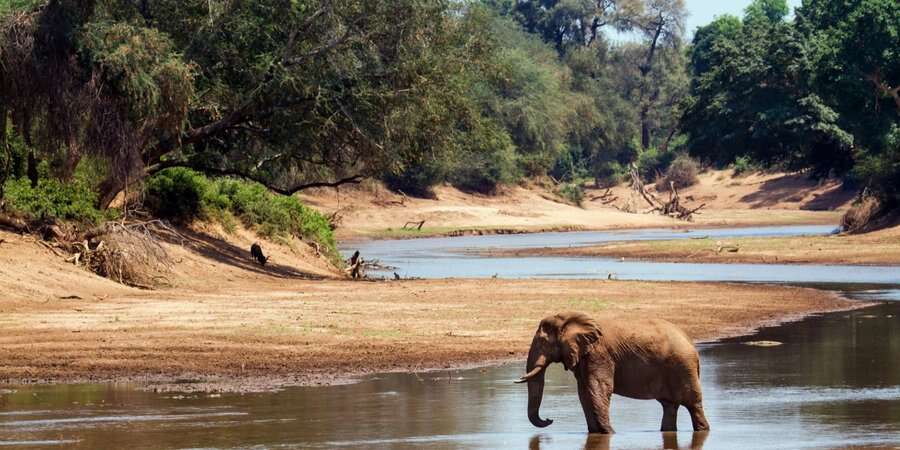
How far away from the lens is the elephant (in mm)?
12742

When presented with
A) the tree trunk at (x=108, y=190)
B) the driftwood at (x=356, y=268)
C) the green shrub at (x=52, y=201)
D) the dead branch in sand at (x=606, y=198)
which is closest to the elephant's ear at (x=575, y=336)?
the green shrub at (x=52, y=201)

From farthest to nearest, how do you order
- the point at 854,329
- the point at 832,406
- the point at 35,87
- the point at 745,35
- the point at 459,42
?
1. the point at 745,35
2. the point at 459,42
3. the point at 35,87
4. the point at 854,329
5. the point at 832,406

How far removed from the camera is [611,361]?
510 inches

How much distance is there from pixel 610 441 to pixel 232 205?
2735 centimetres

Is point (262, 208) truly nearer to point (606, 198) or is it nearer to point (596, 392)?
point (596, 392)

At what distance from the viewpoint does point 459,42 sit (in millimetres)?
36219

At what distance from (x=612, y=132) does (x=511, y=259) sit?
63115 mm

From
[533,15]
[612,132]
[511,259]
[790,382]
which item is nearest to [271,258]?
[511,259]

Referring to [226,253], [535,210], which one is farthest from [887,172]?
[226,253]

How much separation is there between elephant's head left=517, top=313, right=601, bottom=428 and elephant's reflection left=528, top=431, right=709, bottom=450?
0.56 meters

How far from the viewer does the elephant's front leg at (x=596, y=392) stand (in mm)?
12898

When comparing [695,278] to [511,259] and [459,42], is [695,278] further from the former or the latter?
[511,259]

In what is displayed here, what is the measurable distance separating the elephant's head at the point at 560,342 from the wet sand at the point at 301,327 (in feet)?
16.0

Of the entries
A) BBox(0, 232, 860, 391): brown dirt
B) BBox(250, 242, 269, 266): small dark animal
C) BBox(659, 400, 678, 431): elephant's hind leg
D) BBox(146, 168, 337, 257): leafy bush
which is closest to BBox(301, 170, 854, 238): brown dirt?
BBox(146, 168, 337, 257): leafy bush
